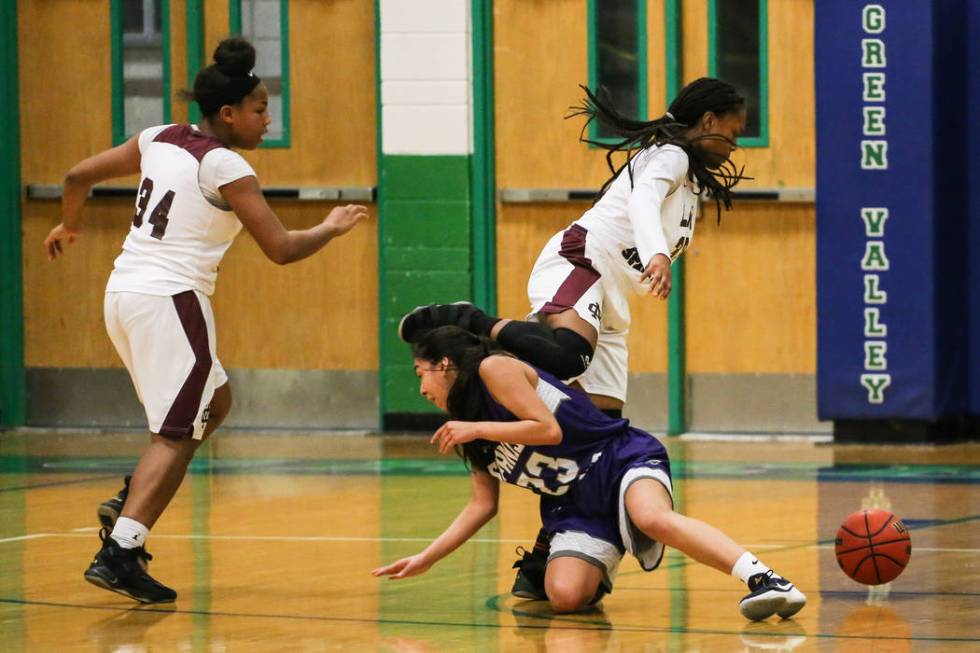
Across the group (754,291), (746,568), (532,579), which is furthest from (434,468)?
(746,568)

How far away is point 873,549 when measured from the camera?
612 centimetres

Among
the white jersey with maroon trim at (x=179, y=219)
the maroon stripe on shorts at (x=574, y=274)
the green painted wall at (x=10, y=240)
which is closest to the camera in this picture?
the white jersey with maroon trim at (x=179, y=219)

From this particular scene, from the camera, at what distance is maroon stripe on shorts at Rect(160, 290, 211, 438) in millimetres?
6309

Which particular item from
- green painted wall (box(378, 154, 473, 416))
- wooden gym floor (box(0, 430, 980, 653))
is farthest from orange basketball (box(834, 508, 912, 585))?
green painted wall (box(378, 154, 473, 416))

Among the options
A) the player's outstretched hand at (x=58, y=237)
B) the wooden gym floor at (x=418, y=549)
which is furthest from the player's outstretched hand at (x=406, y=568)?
the player's outstretched hand at (x=58, y=237)

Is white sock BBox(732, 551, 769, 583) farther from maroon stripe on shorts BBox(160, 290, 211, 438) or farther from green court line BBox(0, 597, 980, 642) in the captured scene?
maroon stripe on shorts BBox(160, 290, 211, 438)

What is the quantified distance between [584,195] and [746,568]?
7.08m

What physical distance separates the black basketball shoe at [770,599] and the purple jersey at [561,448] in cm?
67

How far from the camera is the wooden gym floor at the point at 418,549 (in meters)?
5.51

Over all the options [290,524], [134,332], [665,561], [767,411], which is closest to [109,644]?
[134,332]

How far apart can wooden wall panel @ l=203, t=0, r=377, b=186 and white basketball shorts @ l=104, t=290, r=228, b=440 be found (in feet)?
22.0

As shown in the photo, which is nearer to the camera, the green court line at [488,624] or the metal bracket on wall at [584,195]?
the green court line at [488,624]

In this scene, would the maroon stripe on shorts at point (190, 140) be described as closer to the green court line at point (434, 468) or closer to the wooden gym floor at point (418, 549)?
the wooden gym floor at point (418, 549)

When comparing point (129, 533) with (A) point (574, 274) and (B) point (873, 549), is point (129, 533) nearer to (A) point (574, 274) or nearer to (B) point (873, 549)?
(A) point (574, 274)
